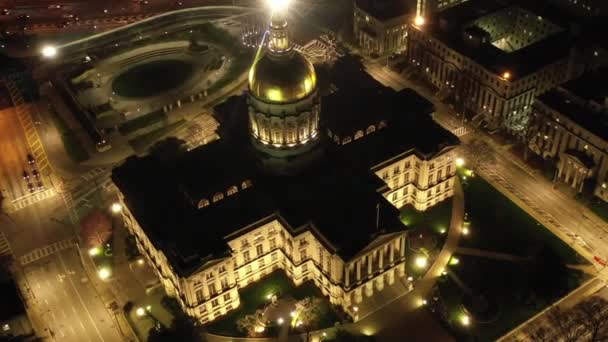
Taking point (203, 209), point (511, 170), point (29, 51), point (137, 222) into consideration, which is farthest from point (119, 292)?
point (29, 51)

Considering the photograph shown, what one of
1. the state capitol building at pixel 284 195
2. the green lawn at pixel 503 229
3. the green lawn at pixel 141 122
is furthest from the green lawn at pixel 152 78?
the green lawn at pixel 503 229

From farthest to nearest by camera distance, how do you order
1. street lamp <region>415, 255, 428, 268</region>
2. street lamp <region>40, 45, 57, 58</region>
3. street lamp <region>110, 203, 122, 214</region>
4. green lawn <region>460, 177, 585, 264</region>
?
1. street lamp <region>40, 45, 57, 58</region>
2. street lamp <region>110, 203, 122, 214</region>
3. green lawn <region>460, 177, 585, 264</region>
4. street lamp <region>415, 255, 428, 268</region>

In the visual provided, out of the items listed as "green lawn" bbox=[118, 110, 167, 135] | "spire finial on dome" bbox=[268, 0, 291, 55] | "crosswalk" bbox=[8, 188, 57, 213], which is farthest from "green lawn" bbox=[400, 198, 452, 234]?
"crosswalk" bbox=[8, 188, 57, 213]

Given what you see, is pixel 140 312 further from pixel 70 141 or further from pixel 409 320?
pixel 70 141

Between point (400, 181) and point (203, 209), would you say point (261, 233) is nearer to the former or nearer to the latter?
point (203, 209)

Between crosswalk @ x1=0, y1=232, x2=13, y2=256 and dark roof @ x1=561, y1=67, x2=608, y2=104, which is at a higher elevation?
dark roof @ x1=561, y1=67, x2=608, y2=104

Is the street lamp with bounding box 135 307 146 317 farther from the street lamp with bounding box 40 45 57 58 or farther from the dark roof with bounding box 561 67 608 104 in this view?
the street lamp with bounding box 40 45 57 58

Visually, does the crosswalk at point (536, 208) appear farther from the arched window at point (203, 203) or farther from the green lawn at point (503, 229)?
the arched window at point (203, 203)
